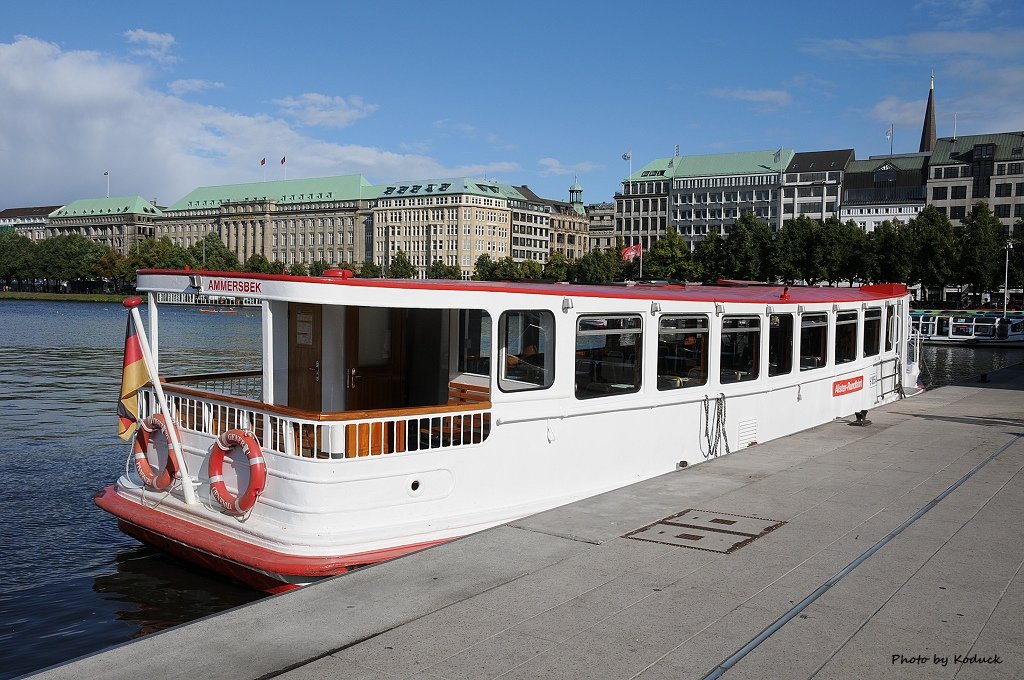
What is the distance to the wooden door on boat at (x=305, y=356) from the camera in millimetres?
9773

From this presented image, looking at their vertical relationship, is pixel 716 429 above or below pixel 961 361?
above

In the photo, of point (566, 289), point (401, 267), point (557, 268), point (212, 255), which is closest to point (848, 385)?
point (566, 289)

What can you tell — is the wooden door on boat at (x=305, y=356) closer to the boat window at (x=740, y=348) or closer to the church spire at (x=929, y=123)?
the boat window at (x=740, y=348)

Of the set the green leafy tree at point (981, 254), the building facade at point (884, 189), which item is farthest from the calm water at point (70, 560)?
the building facade at point (884, 189)

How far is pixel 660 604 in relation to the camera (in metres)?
6.70

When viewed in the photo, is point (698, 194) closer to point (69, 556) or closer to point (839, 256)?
point (839, 256)

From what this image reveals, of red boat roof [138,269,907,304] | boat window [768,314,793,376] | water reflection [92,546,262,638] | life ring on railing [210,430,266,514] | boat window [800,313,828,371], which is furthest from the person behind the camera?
boat window [800,313,828,371]

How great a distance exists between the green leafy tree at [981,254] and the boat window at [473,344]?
251ft

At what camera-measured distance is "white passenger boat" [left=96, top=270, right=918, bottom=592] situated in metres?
8.59

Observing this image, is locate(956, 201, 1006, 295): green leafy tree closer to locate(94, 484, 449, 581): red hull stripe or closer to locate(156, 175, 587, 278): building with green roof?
locate(94, 484, 449, 581): red hull stripe

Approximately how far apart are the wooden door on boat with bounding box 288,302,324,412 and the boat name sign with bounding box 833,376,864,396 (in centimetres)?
1077

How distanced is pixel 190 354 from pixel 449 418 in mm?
38076

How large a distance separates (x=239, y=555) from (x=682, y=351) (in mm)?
6423

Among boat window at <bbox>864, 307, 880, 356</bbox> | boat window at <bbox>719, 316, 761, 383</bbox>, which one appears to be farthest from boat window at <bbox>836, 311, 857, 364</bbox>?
boat window at <bbox>719, 316, 761, 383</bbox>
